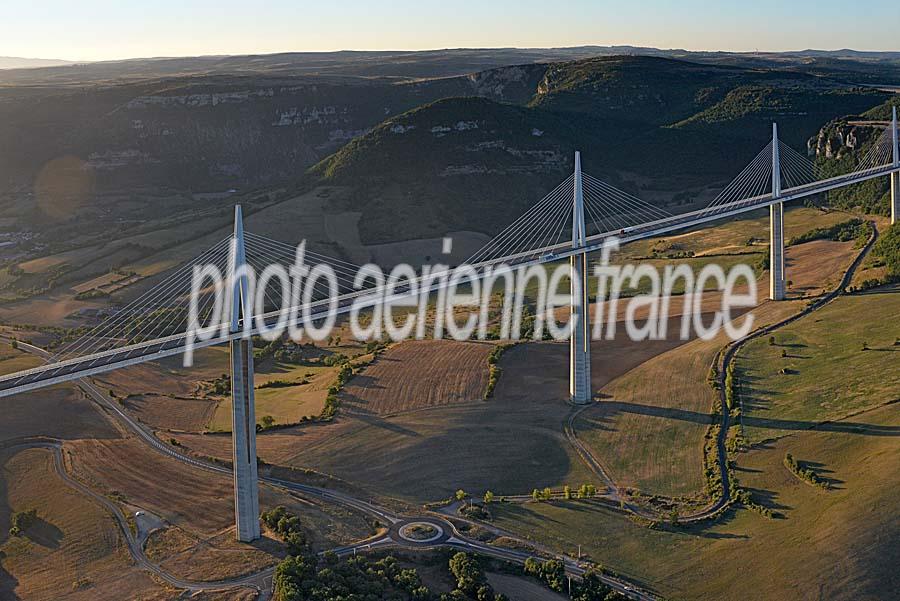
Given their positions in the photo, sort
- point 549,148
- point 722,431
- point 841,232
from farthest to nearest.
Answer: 1. point 549,148
2. point 841,232
3. point 722,431

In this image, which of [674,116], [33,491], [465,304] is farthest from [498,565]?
[674,116]

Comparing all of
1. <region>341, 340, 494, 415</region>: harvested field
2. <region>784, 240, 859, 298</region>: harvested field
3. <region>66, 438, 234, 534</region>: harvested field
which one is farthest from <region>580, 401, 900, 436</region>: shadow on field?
<region>784, 240, 859, 298</region>: harvested field

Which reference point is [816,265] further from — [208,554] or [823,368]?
[208,554]

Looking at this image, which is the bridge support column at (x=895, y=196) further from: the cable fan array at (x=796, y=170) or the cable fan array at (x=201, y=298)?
the cable fan array at (x=201, y=298)

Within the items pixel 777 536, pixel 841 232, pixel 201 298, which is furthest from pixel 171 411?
pixel 841 232

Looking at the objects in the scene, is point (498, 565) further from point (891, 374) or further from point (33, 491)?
point (891, 374)

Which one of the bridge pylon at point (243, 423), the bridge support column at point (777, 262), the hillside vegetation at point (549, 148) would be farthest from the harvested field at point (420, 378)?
the hillside vegetation at point (549, 148)
